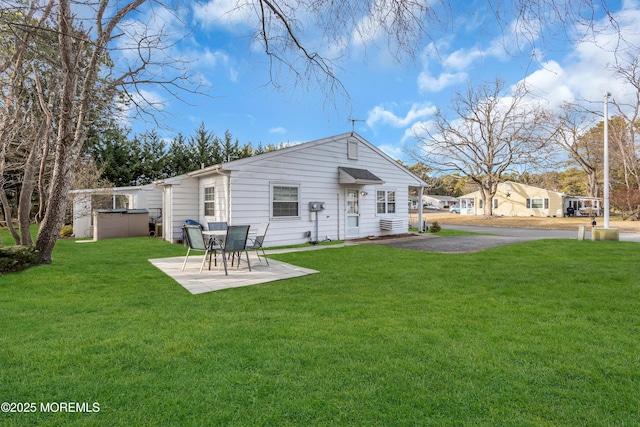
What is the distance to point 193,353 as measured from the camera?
9.14ft

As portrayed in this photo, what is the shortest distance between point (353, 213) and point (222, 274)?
7.01 metres

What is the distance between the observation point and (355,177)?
11414mm

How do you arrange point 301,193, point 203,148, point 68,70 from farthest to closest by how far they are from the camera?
point 203,148, point 301,193, point 68,70

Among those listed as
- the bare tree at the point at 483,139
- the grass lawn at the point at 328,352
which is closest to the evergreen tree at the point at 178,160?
the bare tree at the point at 483,139

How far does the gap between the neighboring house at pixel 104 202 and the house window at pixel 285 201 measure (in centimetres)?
712

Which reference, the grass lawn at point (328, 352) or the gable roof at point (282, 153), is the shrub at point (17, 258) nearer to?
the grass lawn at point (328, 352)

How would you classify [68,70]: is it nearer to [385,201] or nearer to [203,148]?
[385,201]

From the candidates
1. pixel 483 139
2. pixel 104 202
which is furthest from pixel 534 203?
pixel 104 202

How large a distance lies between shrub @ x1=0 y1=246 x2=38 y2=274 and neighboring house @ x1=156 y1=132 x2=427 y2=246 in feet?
13.9

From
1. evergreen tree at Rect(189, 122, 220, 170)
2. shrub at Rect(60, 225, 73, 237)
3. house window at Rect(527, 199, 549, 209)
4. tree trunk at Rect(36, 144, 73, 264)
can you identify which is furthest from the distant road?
shrub at Rect(60, 225, 73, 237)

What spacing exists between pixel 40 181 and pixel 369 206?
9808 millimetres

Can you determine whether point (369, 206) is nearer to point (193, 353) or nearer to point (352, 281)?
point (352, 281)

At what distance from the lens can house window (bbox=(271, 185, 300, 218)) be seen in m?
10.4

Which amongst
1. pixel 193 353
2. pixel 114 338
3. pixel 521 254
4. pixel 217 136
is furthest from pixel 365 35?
pixel 217 136
